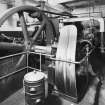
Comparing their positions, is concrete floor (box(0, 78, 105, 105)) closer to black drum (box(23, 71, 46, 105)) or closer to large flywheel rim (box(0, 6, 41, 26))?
black drum (box(23, 71, 46, 105))

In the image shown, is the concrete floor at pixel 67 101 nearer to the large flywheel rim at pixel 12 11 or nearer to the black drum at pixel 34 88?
the black drum at pixel 34 88

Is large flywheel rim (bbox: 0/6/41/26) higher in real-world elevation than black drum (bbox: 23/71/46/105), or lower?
higher

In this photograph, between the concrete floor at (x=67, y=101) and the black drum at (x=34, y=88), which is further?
the concrete floor at (x=67, y=101)

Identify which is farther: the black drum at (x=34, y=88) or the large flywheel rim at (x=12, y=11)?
the large flywheel rim at (x=12, y=11)

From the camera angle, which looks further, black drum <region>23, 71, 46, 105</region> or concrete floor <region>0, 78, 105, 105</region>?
concrete floor <region>0, 78, 105, 105</region>

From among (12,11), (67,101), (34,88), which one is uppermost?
(12,11)

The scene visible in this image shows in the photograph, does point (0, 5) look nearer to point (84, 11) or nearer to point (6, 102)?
point (84, 11)

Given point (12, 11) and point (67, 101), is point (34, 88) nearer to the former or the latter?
point (67, 101)

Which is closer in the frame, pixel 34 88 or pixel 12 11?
pixel 34 88

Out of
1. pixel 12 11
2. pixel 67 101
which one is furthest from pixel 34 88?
pixel 12 11

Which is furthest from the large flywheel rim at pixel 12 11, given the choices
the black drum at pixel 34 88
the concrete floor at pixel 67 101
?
the concrete floor at pixel 67 101

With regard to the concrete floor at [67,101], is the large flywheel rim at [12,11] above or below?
above

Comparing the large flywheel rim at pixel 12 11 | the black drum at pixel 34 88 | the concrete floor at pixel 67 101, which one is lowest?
the concrete floor at pixel 67 101

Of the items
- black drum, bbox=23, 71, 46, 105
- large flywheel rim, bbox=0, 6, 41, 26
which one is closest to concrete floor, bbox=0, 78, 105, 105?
black drum, bbox=23, 71, 46, 105
